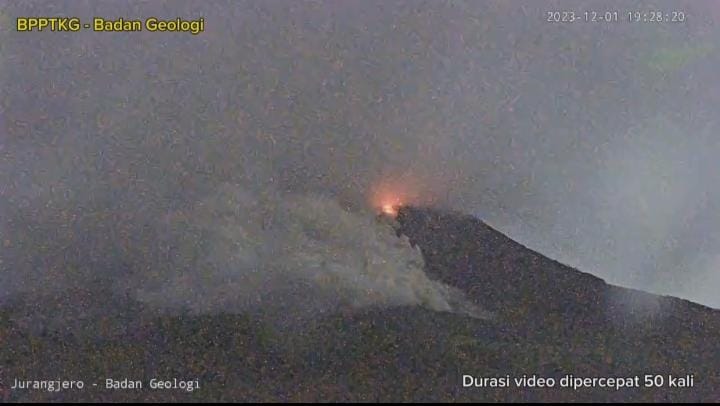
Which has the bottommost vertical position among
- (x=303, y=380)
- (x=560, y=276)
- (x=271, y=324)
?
(x=303, y=380)

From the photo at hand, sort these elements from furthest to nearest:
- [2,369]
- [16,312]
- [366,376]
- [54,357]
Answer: [16,312]
[54,357]
[366,376]
[2,369]

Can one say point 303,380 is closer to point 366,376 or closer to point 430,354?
point 366,376

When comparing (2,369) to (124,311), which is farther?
(124,311)

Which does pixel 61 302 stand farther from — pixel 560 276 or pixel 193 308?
pixel 560 276

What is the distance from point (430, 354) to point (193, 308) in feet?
16.3

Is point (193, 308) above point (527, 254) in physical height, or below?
below

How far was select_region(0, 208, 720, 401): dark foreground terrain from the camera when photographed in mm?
8359

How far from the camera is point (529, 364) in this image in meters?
14.0

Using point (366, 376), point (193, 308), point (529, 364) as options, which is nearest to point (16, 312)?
point (193, 308)

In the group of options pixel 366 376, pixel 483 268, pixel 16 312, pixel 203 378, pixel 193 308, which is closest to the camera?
pixel 366 376

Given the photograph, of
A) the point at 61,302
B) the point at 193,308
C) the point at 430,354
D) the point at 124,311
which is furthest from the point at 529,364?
the point at 61,302

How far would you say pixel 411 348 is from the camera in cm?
1346

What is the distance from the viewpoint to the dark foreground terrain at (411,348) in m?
8.36

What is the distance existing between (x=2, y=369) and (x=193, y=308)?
6.18 m
